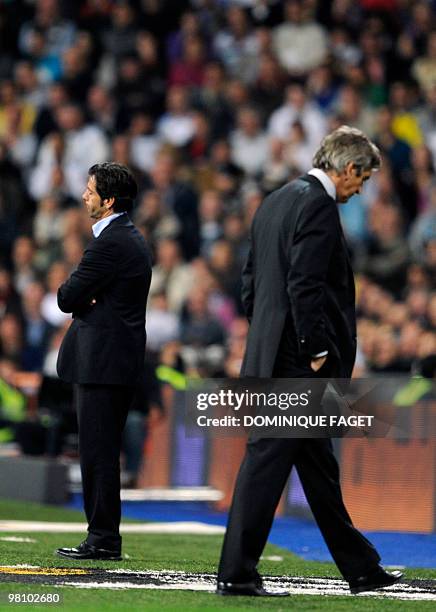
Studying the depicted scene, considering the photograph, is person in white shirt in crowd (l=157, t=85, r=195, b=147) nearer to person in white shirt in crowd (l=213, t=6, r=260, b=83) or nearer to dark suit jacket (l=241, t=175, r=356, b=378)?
person in white shirt in crowd (l=213, t=6, r=260, b=83)

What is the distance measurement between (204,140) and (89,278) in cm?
1097

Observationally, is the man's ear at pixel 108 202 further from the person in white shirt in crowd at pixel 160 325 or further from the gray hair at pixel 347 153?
the person in white shirt in crowd at pixel 160 325

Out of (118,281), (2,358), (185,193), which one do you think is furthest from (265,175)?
(118,281)

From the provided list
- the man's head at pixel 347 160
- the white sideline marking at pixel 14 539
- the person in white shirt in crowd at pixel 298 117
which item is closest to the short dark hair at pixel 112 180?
the man's head at pixel 347 160

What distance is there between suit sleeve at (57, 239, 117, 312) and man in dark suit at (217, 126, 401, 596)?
4.36 ft

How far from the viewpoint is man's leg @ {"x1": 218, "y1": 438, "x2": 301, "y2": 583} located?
630cm

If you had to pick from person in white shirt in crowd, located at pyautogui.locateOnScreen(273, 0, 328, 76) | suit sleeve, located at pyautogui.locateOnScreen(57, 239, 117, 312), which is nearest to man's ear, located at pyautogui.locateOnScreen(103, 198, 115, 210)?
suit sleeve, located at pyautogui.locateOnScreen(57, 239, 117, 312)

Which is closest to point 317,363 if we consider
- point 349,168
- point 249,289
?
point 249,289

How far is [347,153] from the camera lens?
6535 mm

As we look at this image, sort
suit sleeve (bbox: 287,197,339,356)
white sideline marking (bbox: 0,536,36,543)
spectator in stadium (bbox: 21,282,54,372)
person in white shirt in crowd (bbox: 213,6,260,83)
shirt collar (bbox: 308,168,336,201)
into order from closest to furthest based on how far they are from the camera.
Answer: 1. suit sleeve (bbox: 287,197,339,356)
2. shirt collar (bbox: 308,168,336,201)
3. white sideline marking (bbox: 0,536,36,543)
4. spectator in stadium (bbox: 21,282,54,372)
5. person in white shirt in crowd (bbox: 213,6,260,83)

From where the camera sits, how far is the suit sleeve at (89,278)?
7.80 meters

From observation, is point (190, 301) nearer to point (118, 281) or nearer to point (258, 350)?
point (118, 281)

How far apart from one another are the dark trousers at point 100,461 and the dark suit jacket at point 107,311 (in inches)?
4.2

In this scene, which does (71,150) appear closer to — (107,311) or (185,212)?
(185,212)
